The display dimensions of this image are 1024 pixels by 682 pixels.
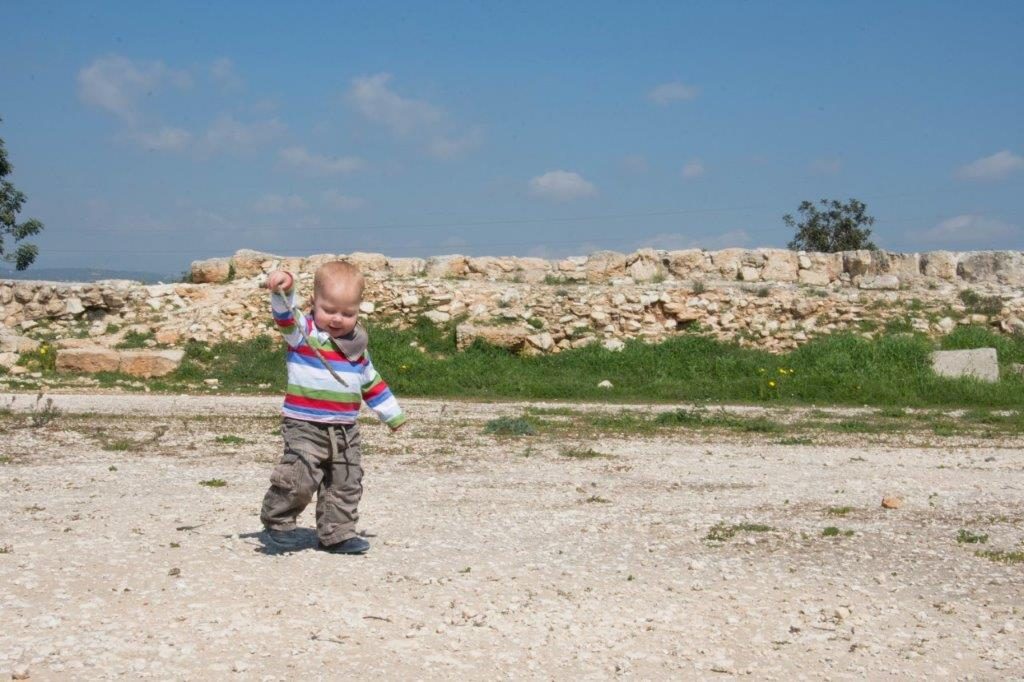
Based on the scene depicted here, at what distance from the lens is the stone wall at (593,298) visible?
22547mm

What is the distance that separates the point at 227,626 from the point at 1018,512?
5.97m

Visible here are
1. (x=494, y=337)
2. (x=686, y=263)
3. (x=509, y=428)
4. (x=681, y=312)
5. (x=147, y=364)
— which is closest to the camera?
(x=509, y=428)

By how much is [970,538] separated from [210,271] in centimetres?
2205

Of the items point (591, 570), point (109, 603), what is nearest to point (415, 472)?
point (591, 570)

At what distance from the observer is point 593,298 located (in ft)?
77.5

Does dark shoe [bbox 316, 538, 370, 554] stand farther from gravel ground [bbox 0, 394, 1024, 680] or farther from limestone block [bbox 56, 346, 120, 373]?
limestone block [bbox 56, 346, 120, 373]

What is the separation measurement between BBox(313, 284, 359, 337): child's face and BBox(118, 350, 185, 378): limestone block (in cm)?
1523

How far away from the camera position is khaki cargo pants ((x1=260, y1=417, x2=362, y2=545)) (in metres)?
5.94

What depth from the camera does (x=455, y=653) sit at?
185 inches

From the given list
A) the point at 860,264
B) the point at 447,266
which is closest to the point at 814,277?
the point at 860,264

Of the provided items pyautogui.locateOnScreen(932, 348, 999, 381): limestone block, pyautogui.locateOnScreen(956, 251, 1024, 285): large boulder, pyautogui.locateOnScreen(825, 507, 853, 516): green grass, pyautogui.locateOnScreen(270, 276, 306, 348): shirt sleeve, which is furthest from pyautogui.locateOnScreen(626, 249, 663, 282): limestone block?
pyautogui.locateOnScreen(270, 276, 306, 348): shirt sleeve

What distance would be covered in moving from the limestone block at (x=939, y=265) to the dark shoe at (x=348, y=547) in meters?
22.9

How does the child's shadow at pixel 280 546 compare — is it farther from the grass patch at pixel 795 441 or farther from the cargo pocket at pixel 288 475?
the grass patch at pixel 795 441

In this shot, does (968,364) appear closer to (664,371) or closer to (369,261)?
(664,371)
